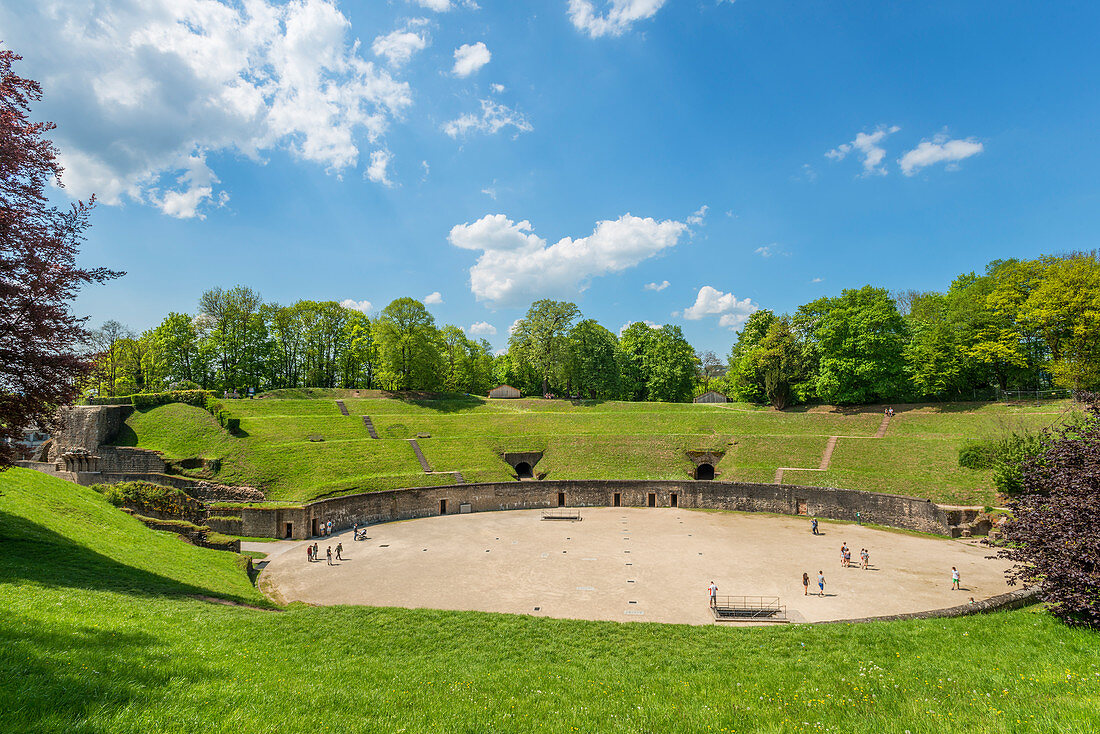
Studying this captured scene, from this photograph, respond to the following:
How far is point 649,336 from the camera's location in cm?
7025

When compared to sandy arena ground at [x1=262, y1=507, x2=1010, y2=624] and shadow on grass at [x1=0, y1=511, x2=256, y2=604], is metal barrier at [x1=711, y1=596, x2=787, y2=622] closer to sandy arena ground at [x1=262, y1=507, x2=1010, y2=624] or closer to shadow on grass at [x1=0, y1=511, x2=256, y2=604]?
sandy arena ground at [x1=262, y1=507, x2=1010, y2=624]

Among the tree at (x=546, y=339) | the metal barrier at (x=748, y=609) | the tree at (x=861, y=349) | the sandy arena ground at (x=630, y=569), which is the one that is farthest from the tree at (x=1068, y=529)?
the tree at (x=546, y=339)

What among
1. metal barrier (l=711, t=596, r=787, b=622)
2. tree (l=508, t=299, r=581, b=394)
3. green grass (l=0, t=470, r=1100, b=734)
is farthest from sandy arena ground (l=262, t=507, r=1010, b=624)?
tree (l=508, t=299, r=581, b=394)

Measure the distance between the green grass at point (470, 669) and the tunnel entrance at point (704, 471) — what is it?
27.3 meters

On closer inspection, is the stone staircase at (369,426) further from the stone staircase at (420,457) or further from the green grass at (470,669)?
the green grass at (470,669)

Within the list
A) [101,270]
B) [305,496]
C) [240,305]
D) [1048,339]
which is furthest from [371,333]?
[1048,339]

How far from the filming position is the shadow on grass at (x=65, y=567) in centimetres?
1142

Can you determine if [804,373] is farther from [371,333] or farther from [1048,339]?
[371,333]

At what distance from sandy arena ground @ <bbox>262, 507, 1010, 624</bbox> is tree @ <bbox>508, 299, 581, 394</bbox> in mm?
34109

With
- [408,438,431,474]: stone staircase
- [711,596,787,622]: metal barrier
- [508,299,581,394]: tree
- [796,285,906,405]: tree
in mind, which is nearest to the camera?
[711,596,787,622]: metal barrier

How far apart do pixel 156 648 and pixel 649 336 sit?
66.7 metres

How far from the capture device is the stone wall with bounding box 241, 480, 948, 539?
90.4 feet

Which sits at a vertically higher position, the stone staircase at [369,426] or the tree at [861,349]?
the tree at [861,349]

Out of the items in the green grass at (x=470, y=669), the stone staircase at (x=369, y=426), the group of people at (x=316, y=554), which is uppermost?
the stone staircase at (x=369, y=426)
